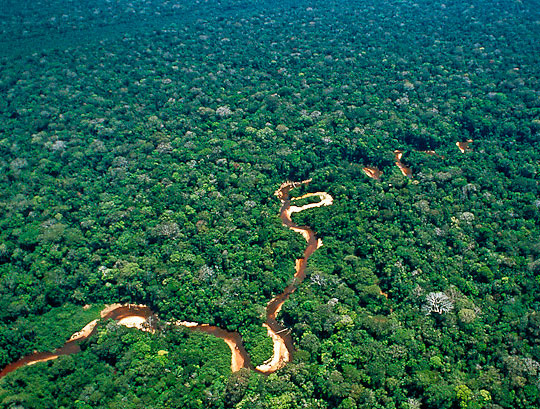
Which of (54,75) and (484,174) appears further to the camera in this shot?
(54,75)

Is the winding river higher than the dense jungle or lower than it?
lower

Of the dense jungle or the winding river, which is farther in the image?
the winding river

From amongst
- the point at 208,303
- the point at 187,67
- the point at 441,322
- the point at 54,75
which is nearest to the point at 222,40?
the point at 187,67

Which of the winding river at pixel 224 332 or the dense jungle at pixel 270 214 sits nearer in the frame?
the dense jungle at pixel 270 214

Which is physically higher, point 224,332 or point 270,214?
point 270,214

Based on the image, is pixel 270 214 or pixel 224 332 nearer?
pixel 224 332

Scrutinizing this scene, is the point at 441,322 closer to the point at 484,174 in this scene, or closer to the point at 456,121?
the point at 484,174

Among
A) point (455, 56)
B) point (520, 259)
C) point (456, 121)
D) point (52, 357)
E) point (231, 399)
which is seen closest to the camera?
point (231, 399)

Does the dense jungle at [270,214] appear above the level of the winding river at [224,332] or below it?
above
